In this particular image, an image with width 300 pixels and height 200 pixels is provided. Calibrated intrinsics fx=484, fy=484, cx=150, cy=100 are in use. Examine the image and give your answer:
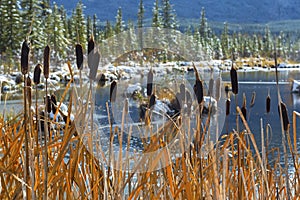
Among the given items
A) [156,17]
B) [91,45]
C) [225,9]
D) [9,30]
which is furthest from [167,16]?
[225,9]

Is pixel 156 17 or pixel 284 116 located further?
pixel 156 17

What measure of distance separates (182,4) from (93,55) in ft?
610

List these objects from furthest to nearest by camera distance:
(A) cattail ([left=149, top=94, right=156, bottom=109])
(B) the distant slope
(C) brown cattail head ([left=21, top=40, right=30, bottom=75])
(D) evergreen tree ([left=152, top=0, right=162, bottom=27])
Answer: (B) the distant slope → (D) evergreen tree ([left=152, top=0, right=162, bottom=27]) → (A) cattail ([left=149, top=94, right=156, bottom=109]) → (C) brown cattail head ([left=21, top=40, right=30, bottom=75])

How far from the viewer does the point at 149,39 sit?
1.34 meters

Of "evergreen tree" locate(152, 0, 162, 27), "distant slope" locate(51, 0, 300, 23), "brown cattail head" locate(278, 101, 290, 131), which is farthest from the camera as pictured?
"distant slope" locate(51, 0, 300, 23)

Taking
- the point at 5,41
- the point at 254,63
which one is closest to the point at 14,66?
the point at 5,41

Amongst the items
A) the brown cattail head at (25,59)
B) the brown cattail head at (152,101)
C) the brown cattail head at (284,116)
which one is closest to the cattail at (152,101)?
the brown cattail head at (152,101)

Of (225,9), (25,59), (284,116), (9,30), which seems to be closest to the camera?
(25,59)

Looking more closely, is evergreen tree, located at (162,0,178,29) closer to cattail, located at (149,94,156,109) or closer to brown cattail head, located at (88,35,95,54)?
cattail, located at (149,94,156,109)

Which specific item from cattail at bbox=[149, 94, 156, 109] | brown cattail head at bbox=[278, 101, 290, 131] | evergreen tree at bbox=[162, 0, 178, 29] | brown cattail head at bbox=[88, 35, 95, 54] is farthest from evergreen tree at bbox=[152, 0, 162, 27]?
brown cattail head at bbox=[88, 35, 95, 54]

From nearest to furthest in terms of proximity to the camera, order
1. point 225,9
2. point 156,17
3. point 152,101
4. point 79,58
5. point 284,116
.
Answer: point 79,58, point 284,116, point 152,101, point 156,17, point 225,9

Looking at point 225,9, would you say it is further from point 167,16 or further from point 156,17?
point 156,17

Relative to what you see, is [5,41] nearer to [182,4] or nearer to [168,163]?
[168,163]

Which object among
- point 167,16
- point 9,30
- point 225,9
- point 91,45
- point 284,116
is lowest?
point 284,116
